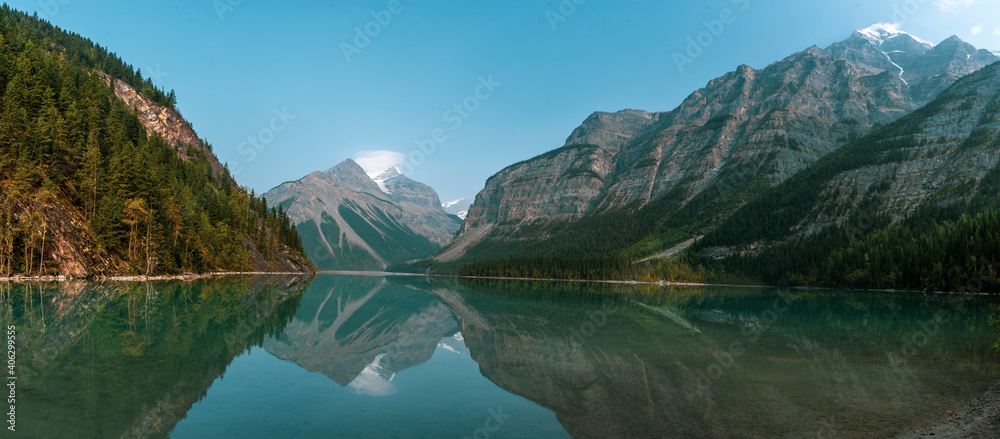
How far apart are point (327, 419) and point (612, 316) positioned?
41.0 m

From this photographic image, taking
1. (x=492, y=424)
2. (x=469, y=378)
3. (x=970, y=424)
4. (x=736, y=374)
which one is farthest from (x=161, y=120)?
(x=970, y=424)

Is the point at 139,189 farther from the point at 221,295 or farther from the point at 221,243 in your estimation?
the point at 221,295

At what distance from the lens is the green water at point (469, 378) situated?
14664 millimetres

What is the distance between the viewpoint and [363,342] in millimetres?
37438

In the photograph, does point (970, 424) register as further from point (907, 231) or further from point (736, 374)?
point (907, 231)

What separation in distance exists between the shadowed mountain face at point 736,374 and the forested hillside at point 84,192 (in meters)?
65.4

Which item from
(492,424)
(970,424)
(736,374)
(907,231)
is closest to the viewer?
(970,424)

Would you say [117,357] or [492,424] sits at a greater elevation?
[117,357]

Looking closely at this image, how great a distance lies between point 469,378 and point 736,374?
43.7ft

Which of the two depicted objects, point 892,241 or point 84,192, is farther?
point 892,241

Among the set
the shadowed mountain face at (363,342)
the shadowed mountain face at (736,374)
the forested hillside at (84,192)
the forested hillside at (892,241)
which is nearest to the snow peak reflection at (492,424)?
the shadowed mountain face at (736,374)

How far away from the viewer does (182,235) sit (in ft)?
312

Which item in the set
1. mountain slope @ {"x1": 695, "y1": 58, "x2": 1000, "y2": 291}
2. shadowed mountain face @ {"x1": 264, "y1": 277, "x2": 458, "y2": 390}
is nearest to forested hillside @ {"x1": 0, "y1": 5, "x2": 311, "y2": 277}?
shadowed mountain face @ {"x1": 264, "y1": 277, "x2": 458, "y2": 390}

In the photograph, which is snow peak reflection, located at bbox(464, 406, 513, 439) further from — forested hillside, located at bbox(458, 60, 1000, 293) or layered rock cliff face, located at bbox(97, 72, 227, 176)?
layered rock cliff face, located at bbox(97, 72, 227, 176)
